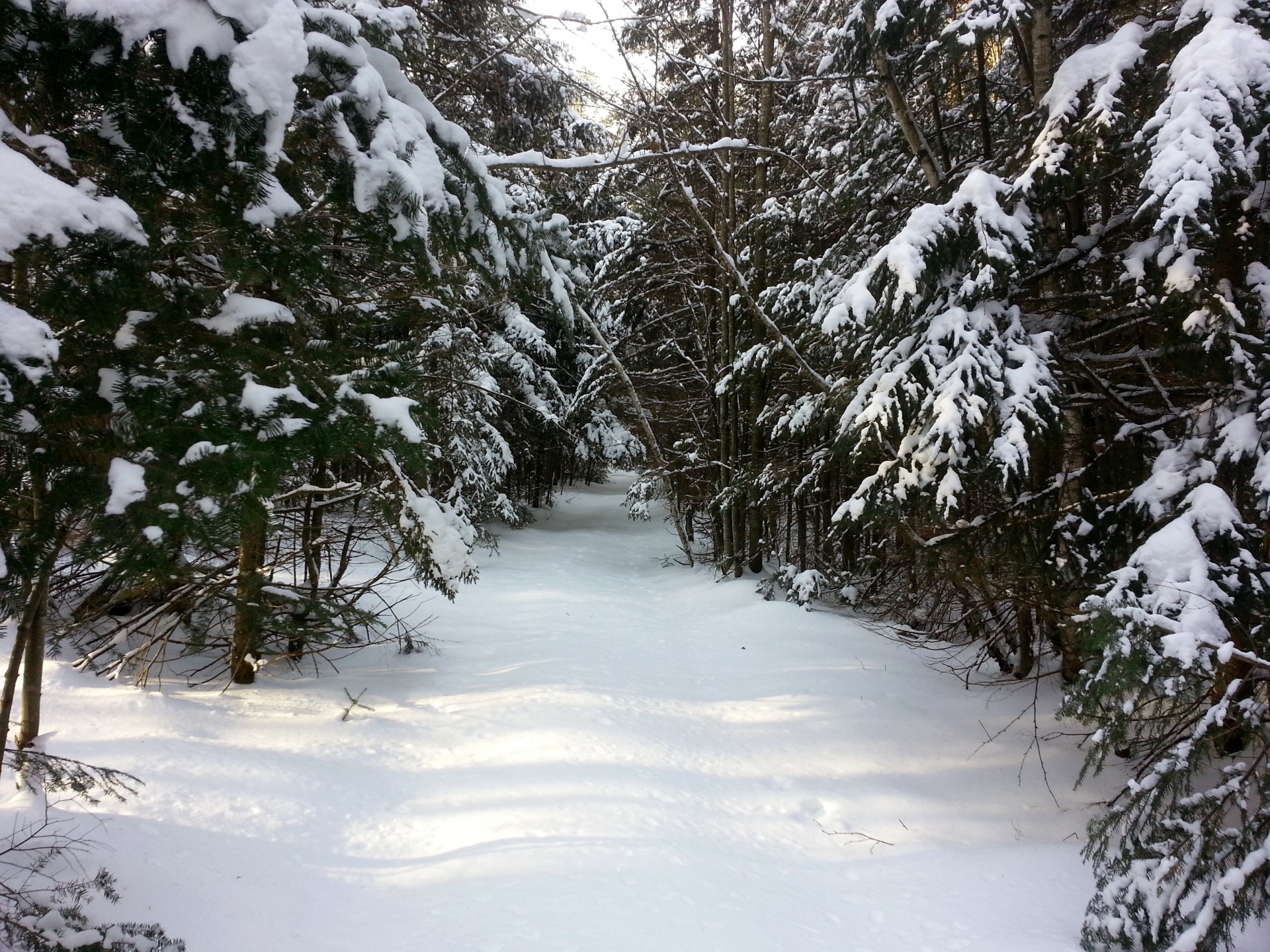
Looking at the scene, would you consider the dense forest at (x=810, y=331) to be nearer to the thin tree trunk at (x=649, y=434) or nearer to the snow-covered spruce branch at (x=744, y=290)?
the snow-covered spruce branch at (x=744, y=290)

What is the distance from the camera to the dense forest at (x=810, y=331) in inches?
89.7

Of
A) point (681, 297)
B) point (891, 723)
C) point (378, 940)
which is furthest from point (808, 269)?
point (378, 940)

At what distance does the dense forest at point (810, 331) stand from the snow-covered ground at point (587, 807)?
19.6 inches

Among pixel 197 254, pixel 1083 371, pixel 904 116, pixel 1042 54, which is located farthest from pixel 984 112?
pixel 197 254

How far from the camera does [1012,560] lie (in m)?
4.73

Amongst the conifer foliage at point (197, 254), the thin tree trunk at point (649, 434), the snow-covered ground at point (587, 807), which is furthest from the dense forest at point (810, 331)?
the thin tree trunk at point (649, 434)

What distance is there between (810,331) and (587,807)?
14.9ft

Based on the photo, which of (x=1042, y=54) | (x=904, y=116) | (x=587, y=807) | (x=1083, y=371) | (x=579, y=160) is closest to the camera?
(x=579, y=160)

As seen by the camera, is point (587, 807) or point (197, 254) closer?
point (197, 254)

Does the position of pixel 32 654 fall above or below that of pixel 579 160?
→ below

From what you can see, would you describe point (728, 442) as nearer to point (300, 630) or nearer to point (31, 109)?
point (300, 630)

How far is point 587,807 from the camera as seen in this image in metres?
3.97

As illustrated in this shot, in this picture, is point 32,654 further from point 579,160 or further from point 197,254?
point 579,160

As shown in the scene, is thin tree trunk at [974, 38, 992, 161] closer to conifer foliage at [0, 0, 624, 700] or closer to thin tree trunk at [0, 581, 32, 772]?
conifer foliage at [0, 0, 624, 700]
